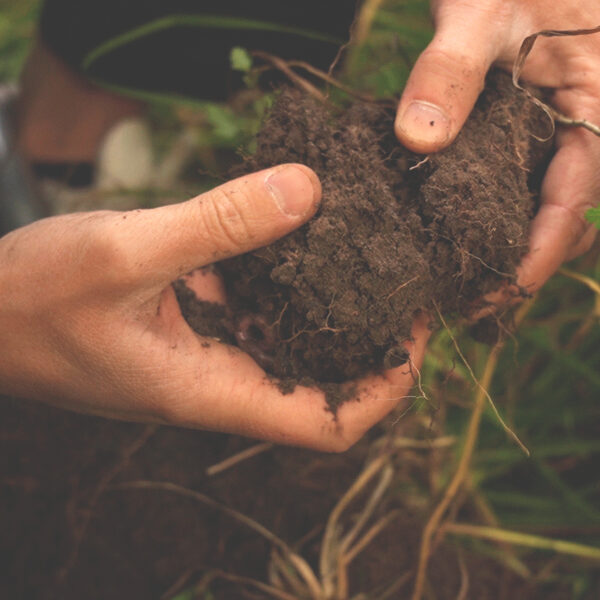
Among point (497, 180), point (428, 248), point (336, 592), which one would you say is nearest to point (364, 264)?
point (428, 248)

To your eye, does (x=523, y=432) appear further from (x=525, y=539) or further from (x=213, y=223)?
(x=213, y=223)

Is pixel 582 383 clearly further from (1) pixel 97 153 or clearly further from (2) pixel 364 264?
(1) pixel 97 153

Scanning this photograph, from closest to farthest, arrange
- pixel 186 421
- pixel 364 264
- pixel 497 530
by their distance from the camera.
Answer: pixel 364 264
pixel 186 421
pixel 497 530

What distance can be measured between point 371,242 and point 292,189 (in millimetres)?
170

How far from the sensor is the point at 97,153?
2.36 meters

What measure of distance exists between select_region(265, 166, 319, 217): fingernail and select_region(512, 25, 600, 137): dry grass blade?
46 centimetres

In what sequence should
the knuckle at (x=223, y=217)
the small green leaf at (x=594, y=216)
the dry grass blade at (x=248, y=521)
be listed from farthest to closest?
1. the dry grass blade at (x=248, y=521)
2. the small green leaf at (x=594, y=216)
3. the knuckle at (x=223, y=217)

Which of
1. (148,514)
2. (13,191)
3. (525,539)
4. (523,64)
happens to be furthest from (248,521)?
(13,191)

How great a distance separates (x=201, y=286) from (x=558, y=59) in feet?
3.00

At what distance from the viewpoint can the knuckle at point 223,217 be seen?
0.87 metres

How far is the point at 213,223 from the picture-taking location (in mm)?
873

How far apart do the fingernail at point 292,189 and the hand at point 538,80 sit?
0.78 ft

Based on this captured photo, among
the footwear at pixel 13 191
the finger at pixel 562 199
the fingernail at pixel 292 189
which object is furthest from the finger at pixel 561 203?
the footwear at pixel 13 191

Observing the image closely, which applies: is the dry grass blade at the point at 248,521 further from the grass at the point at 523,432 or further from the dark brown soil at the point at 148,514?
the grass at the point at 523,432
